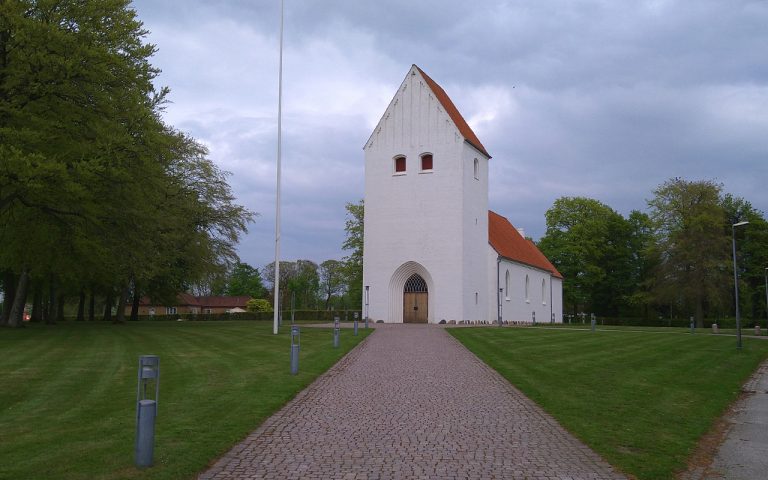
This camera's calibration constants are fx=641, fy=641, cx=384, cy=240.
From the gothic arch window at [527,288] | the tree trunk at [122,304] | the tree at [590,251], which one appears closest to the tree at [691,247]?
the tree at [590,251]

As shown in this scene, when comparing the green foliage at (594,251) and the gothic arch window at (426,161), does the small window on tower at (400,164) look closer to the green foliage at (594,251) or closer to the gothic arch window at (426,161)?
the gothic arch window at (426,161)

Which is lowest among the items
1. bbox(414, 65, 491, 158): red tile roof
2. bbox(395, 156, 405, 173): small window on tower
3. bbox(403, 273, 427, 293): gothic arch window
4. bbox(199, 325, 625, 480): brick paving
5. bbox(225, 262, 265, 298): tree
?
bbox(199, 325, 625, 480): brick paving

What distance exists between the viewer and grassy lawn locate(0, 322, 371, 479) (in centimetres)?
650

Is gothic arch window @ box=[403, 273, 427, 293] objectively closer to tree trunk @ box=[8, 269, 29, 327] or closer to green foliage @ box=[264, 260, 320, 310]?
tree trunk @ box=[8, 269, 29, 327]

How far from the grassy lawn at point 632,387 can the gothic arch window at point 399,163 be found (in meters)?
17.9

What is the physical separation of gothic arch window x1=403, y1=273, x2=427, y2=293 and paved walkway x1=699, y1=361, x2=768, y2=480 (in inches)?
1042

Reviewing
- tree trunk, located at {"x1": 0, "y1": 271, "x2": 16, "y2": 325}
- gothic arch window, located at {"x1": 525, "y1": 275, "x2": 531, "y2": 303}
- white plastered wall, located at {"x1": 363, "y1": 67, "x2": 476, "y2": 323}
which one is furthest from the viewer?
gothic arch window, located at {"x1": 525, "y1": 275, "x2": 531, "y2": 303}

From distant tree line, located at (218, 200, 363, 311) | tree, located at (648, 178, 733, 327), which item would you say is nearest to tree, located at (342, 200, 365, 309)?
distant tree line, located at (218, 200, 363, 311)

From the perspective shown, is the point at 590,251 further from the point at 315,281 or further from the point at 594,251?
the point at 315,281

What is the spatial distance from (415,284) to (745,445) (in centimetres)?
3093

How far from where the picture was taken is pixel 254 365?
14953mm

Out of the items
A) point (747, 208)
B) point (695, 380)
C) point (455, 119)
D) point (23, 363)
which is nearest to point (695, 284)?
point (747, 208)

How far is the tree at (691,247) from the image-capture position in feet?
168

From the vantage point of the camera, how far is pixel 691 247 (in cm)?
5188
